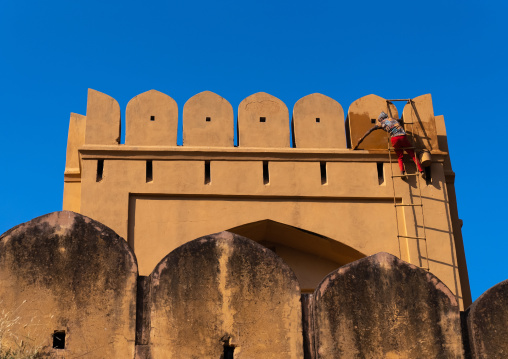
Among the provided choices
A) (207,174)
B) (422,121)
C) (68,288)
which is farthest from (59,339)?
(422,121)

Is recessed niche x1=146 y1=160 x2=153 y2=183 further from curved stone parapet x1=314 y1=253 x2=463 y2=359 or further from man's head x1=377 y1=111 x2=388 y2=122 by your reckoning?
curved stone parapet x1=314 y1=253 x2=463 y2=359

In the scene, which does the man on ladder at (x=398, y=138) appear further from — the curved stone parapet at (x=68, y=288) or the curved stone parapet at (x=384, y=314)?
the curved stone parapet at (x=68, y=288)

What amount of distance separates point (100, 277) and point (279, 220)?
19.2 feet

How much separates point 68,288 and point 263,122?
677cm

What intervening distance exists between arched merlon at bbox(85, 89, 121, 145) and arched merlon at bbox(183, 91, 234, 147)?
87cm

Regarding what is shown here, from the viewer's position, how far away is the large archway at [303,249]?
1187 cm

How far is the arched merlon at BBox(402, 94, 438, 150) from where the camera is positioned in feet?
40.9

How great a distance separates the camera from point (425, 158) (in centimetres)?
1214

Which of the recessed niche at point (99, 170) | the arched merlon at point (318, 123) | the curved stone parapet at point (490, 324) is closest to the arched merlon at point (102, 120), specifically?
the recessed niche at point (99, 170)

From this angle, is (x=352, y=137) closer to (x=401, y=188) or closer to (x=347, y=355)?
(x=401, y=188)

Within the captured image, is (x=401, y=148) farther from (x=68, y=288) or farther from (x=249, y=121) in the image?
(x=68, y=288)

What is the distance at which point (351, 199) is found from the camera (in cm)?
1209

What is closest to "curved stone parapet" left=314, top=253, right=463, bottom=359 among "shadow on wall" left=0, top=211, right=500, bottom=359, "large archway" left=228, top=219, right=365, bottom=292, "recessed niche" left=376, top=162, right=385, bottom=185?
"shadow on wall" left=0, top=211, right=500, bottom=359

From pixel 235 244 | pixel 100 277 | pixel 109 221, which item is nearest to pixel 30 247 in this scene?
pixel 100 277
